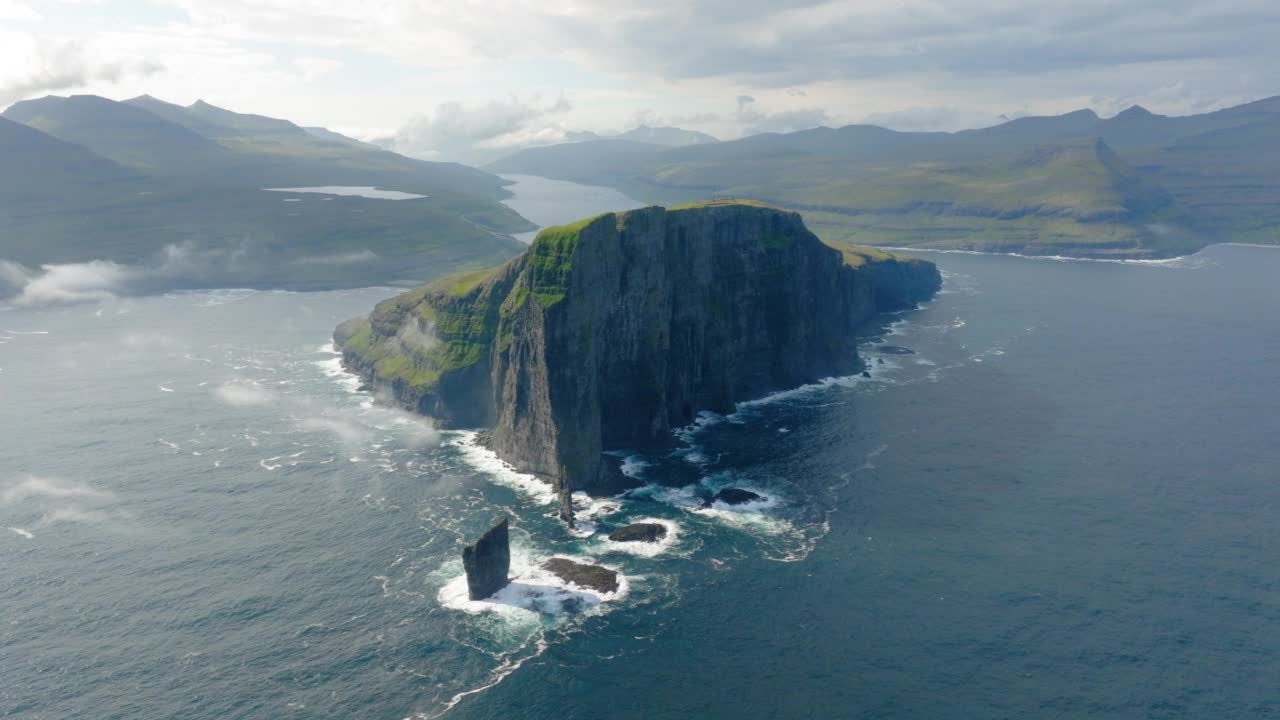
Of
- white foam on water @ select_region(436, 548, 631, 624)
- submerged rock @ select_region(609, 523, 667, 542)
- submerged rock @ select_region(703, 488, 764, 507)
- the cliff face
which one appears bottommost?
white foam on water @ select_region(436, 548, 631, 624)

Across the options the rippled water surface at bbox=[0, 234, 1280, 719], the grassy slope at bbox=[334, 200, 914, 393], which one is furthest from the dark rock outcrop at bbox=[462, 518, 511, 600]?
the grassy slope at bbox=[334, 200, 914, 393]

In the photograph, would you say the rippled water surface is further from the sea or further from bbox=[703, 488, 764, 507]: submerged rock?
bbox=[703, 488, 764, 507]: submerged rock

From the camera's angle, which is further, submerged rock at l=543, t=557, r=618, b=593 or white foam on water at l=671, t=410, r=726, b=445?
white foam on water at l=671, t=410, r=726, b=445

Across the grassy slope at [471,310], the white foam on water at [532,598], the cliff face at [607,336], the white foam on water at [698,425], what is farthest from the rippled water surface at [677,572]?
the grassy slope at [471,310]

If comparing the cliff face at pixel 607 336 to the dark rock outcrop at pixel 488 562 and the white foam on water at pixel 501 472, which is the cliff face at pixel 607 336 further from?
the dark rock outcrop at pixel 488 562

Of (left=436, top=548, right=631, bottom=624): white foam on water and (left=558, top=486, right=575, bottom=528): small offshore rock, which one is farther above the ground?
(left=558, top=486, right=575, bottom=528): small offshore rock

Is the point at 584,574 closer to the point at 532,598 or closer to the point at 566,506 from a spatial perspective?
the point at 532,598

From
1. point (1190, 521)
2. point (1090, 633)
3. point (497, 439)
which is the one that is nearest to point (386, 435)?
point (497, 439)

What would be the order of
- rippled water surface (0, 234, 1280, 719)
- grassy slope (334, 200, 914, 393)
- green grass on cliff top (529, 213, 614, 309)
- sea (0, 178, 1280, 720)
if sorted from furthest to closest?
grassy slope (334, 200, 914, 393) < green grass on cliff top (529, 213, 614, 309) < rippled water surface (0, 234, 1280, 719) < sea (0, 178, 1280, 720)

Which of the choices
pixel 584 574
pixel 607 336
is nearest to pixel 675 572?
pixel 584 574
